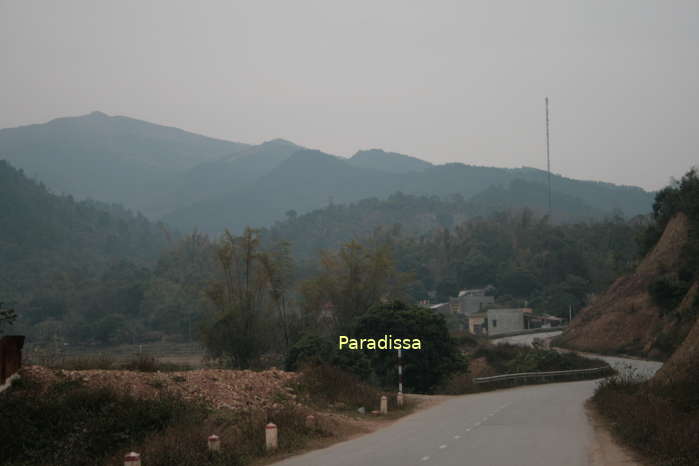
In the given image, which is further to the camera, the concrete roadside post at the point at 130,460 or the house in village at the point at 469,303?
the house in village at the point at 469,303

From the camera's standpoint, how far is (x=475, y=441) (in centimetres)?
1619

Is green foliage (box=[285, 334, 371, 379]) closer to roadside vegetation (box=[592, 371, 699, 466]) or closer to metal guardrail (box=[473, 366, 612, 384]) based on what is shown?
metal guardrail (box=[473, 366, 612, 384])

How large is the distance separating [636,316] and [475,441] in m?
49.2

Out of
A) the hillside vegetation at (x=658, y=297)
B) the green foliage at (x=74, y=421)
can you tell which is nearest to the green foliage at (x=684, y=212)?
the hillside vegetation at (x=658, y=297)

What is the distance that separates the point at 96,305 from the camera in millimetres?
118125

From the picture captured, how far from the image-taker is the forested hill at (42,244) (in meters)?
139

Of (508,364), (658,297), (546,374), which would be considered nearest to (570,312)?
(658,297)

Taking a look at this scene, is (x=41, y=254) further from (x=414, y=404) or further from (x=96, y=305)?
(x=414, y=404)

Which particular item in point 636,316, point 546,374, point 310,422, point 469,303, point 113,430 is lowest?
point 546,374

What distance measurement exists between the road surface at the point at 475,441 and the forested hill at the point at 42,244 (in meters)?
114

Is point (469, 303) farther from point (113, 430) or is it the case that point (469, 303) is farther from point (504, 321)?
point (113, 430)

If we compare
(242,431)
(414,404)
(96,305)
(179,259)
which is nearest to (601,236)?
(179,259)

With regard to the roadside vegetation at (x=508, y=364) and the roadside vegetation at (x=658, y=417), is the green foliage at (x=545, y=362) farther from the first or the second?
Answer: the roadside vegetation at (x=658, y=417)

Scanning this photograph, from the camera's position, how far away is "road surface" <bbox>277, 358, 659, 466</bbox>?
13636 mm
